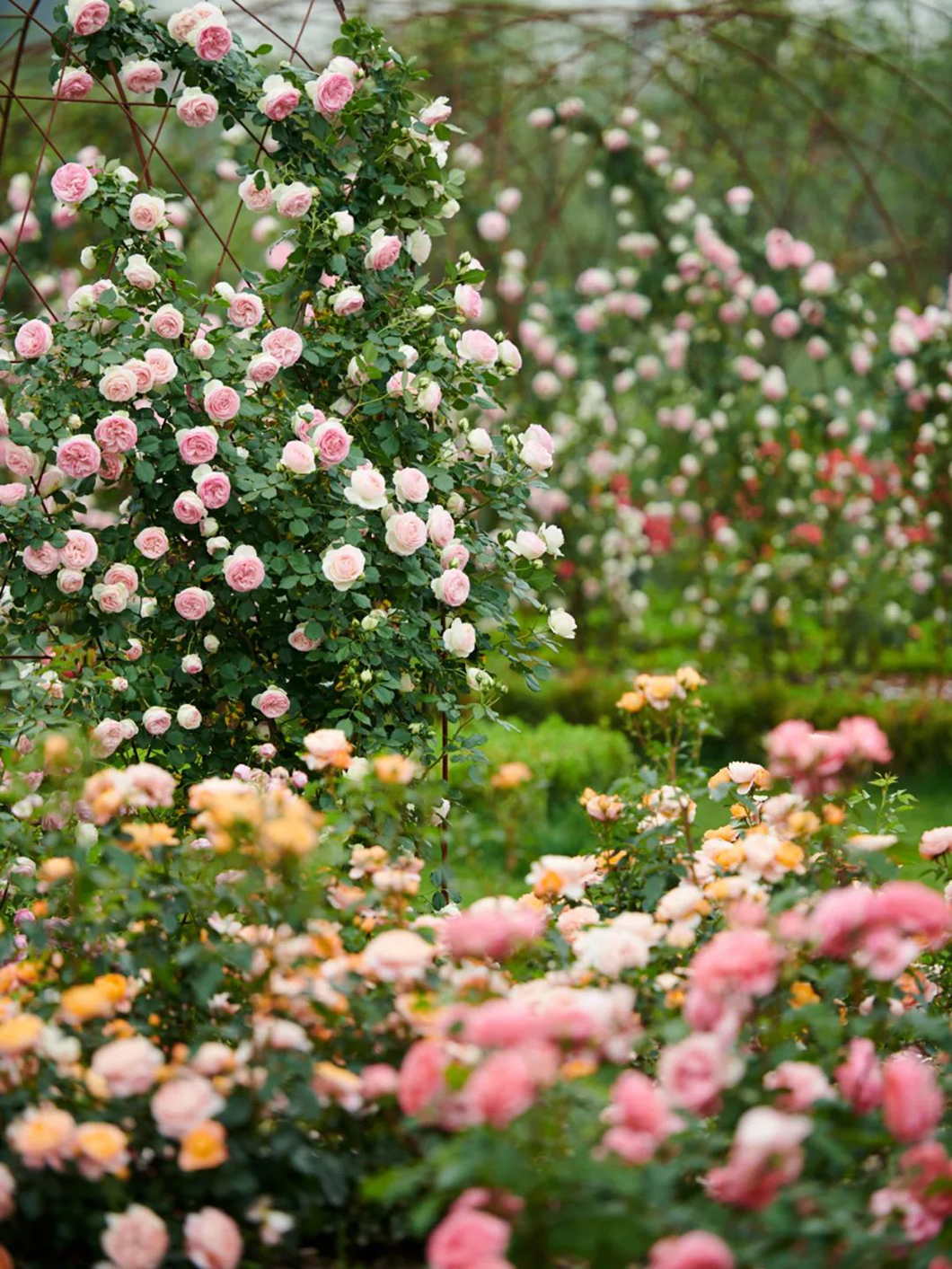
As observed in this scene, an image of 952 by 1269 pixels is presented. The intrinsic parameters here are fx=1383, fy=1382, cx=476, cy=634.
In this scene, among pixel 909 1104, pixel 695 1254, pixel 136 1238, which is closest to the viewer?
pixel 695 1254

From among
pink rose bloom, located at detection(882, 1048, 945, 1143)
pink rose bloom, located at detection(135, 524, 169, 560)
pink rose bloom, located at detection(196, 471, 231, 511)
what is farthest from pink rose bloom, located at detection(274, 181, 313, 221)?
pink rose bloom, located at detection(882, 1048, 945, 1143)

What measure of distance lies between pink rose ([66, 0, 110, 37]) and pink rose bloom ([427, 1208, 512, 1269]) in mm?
2411

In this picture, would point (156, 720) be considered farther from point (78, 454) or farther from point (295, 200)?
point (295, 200)

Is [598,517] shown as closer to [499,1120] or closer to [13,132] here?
[13,132]

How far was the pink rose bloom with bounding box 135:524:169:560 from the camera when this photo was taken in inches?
103

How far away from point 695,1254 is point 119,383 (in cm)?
190

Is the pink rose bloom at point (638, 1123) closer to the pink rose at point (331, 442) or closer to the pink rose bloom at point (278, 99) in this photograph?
the pink rose at point (331, 442)

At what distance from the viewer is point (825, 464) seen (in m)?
6.58

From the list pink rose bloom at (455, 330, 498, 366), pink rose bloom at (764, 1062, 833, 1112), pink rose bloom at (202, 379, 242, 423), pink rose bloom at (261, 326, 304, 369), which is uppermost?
pink rose bloom at (455, 330, 498, 366)

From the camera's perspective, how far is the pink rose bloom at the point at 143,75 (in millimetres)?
2746

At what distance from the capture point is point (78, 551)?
260 cm

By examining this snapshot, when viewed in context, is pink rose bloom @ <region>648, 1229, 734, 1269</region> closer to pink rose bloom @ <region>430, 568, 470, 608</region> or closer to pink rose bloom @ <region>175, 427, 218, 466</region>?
pink rose bloom @ <region>430, 568, 470, 608</region>

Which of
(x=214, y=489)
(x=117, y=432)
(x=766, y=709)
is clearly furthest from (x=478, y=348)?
(x=766, y=709)

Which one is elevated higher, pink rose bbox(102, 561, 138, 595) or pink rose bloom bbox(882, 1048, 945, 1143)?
pink rose bbox(102, 561, 138, 595)
